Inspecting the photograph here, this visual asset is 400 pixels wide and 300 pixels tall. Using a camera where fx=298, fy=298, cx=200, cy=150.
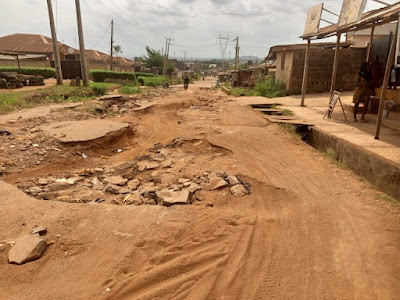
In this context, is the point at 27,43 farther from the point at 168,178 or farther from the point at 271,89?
the point at 168,178

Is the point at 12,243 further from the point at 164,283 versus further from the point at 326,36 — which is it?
the point at 326,36

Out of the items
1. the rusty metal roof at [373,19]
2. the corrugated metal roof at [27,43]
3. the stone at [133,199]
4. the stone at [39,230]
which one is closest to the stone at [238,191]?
the stone at [133,199]

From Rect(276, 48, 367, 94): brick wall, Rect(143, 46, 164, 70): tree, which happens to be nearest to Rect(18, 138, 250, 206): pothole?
Rect(276, 48, 367, 94): brick wall

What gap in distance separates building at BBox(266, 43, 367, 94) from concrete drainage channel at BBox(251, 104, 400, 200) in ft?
28.8

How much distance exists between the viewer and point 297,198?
3.99m

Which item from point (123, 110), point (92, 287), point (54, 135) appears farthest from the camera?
point (123, 110)

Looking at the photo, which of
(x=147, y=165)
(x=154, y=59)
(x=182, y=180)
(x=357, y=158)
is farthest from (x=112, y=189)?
(x=154, y=59)

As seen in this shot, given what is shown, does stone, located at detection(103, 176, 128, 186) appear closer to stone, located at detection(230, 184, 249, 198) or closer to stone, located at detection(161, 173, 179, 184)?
stone, located at detection(161, 173, 179, 184)

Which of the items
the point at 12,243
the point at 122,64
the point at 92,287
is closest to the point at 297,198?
the point at 92,287

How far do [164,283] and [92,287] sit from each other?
1.86 ft

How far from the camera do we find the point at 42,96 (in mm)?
13094

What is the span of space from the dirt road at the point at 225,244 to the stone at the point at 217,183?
118 millimetres

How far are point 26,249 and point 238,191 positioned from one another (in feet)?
8.50

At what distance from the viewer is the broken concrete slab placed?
22.2 feet
